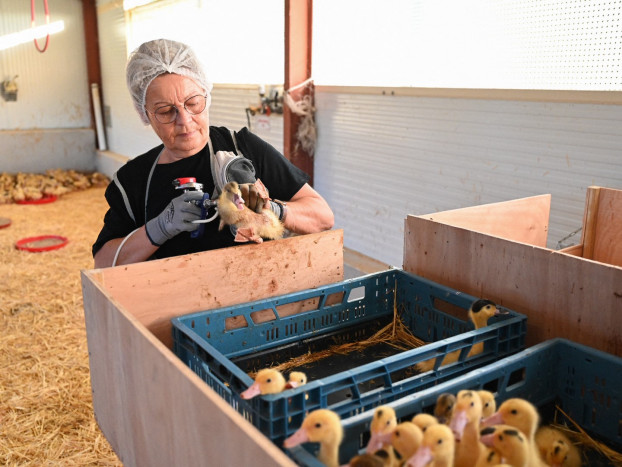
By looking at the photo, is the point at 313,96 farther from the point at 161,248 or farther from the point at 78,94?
the point at 78,94

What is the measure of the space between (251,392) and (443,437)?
35cm

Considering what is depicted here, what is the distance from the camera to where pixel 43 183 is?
296 inches

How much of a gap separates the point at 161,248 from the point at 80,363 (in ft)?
5.76

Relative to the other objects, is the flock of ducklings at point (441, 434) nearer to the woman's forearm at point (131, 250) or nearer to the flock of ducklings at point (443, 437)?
the flock of ducklings at point (443, 437)

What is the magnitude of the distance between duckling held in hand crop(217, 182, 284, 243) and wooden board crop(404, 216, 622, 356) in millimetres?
435

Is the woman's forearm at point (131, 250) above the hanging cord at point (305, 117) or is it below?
below

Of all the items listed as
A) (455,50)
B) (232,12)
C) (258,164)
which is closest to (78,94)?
(232,12)

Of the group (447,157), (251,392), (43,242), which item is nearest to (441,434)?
(251,392)

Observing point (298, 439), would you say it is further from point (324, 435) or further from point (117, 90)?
point (117, 90)

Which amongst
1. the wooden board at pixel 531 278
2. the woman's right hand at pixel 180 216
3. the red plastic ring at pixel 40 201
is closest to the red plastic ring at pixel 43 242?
the red plastic ring at pixel 40 201

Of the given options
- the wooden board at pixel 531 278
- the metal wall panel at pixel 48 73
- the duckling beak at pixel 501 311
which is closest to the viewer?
the wooden board at pixel 531 278

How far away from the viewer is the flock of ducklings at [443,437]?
83 centimetres

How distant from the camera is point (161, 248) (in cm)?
181

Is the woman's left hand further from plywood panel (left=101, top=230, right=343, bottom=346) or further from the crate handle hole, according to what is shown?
the crate handle hole
